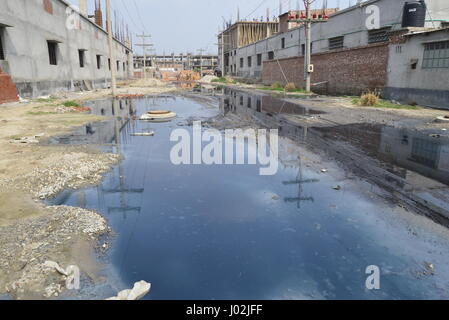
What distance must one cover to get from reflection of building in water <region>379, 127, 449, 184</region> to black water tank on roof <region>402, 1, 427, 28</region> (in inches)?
502

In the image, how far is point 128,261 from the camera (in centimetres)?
347

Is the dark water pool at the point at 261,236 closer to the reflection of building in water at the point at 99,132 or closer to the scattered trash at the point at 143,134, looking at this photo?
the reflection of building in water at the point at 99,132

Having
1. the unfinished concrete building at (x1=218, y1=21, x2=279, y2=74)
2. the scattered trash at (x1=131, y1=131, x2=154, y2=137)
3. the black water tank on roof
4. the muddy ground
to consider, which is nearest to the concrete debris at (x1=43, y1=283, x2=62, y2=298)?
the muddy ground

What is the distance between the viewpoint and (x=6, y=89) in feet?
55.2

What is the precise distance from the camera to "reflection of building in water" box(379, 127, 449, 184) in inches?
258

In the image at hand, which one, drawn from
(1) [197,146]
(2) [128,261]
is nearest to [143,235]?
(2) [128,261]

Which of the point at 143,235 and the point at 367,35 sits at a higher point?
the point at 367,35

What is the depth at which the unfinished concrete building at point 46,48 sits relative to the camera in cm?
1867

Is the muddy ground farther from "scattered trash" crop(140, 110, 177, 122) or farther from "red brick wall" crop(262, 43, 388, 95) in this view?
"red brick wall" crop(262, 43, 388, 95)

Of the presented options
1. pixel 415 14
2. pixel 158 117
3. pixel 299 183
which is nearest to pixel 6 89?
pixel 158 117
